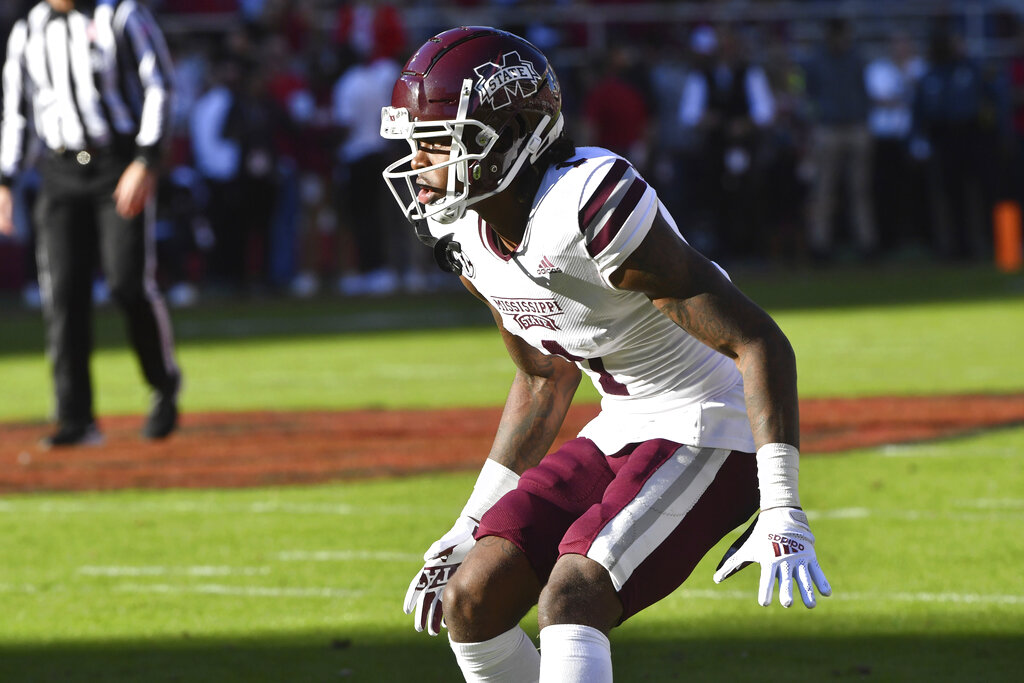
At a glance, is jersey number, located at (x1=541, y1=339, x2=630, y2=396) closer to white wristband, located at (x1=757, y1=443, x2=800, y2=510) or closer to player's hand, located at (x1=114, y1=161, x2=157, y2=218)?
white wristband, located at (x1=757, y1=443, x2=800, y2=510)

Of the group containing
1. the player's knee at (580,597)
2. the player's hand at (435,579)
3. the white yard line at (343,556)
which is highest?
the player's knee at (580,597)

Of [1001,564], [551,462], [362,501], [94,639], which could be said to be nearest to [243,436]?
[362,501]

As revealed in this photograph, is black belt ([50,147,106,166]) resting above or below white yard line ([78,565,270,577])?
above

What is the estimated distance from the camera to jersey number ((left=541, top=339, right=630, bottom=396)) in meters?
3.53

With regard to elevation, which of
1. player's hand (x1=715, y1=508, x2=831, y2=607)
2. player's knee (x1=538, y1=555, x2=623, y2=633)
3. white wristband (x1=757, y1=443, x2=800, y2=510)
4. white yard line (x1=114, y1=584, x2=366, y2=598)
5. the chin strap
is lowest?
white yard line (x1=114, y1=584, x2=366, y2=598)

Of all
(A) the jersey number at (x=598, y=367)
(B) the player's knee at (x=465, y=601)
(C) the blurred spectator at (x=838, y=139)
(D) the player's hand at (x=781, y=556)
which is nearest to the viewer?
(D) the player's hand at (x=781, y=556)

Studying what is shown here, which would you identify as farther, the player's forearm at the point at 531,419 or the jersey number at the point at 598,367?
the player's forearm at the point at 531,419

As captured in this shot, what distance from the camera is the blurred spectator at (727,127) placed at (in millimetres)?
17422

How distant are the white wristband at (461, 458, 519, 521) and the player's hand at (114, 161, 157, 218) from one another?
4.36m

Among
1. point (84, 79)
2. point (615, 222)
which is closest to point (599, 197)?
point (615, 222)

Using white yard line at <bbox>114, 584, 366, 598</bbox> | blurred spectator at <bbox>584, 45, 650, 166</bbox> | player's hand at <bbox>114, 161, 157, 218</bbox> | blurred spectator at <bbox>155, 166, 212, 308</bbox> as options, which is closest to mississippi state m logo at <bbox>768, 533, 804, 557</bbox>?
white yard line at <bbox>114, 584, 366, 598</bbox>

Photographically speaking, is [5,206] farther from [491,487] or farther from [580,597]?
[580,597]

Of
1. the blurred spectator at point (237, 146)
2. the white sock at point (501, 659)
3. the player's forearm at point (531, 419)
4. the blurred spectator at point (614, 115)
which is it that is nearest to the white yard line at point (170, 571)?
the player's forearm at point (531, 419)

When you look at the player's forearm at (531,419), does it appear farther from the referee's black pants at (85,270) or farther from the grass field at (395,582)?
the referee's black pants at (85,270)
